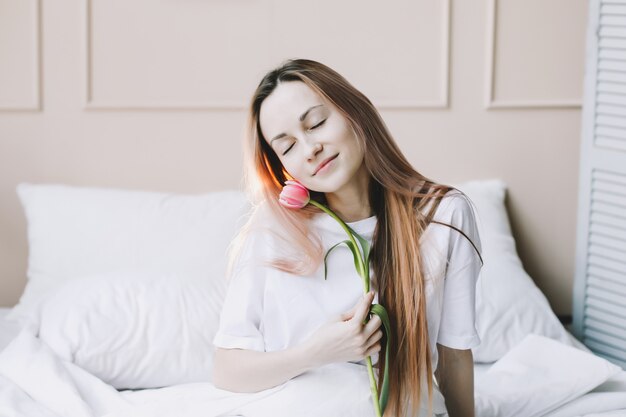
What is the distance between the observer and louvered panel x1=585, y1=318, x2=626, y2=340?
262cm

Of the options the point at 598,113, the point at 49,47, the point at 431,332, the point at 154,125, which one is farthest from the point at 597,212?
the point at 49,47

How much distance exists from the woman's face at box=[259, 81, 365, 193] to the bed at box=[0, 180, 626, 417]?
0.35 m

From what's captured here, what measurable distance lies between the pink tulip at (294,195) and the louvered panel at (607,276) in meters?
1.54

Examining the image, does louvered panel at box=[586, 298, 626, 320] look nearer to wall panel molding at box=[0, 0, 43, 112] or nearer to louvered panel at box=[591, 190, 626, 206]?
louvered panel at box=[591, 190, 626, 206]

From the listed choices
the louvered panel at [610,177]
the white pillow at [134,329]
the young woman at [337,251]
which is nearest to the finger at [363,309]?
the young woman at [337,251]

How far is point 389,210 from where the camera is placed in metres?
1.58

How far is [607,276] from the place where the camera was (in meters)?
2.67

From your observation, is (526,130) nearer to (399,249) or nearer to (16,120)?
(399,249)

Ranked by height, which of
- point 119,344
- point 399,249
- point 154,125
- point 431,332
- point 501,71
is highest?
point 501,71

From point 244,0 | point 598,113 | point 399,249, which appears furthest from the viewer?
point 244,0

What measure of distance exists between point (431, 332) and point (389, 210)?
0.82 feet

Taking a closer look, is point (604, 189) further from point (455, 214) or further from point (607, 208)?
point (455, 214)

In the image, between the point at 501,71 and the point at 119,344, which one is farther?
the point at 501,71

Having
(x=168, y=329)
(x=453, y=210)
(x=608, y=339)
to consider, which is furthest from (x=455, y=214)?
(x=608, y=339)
